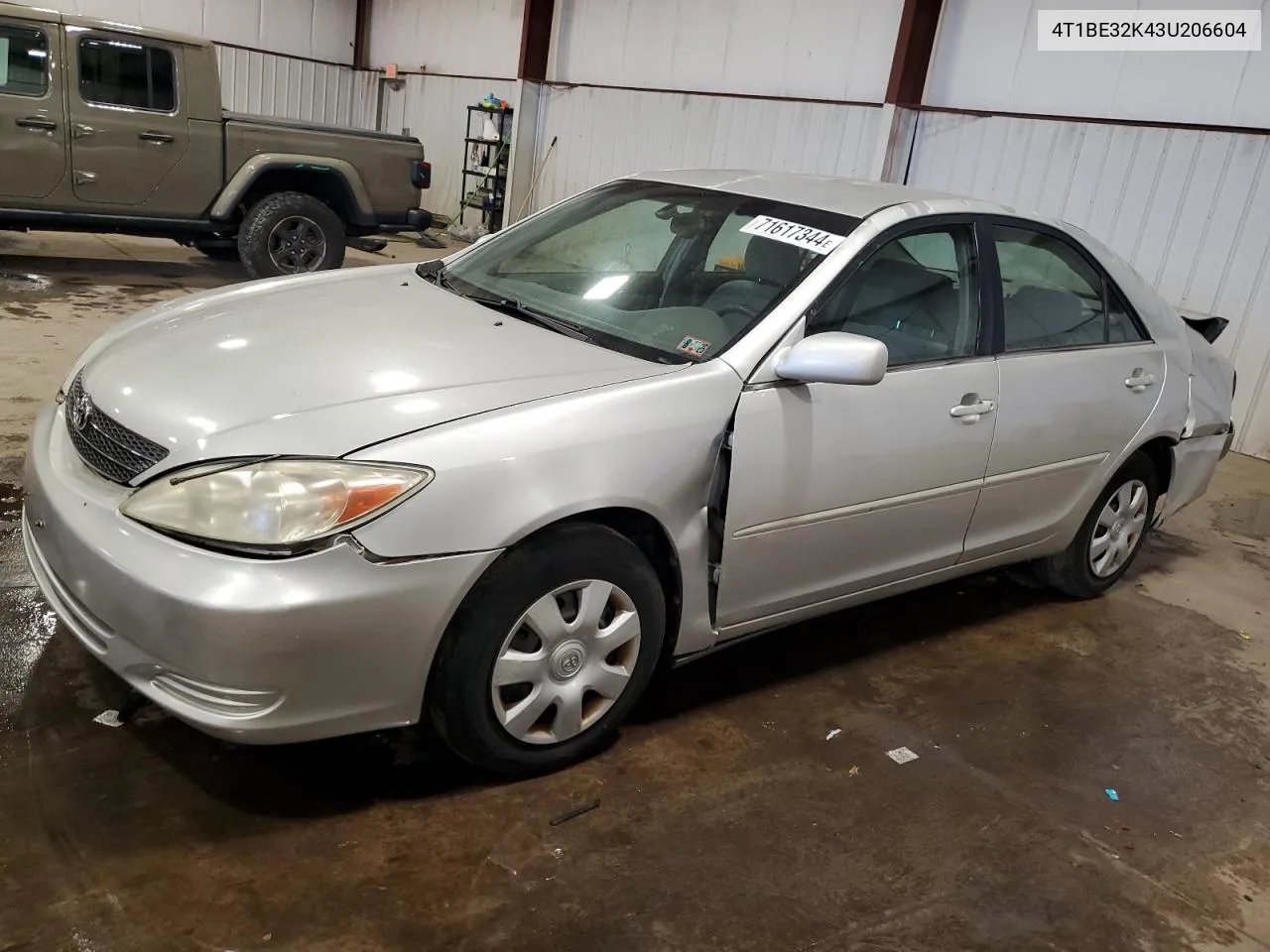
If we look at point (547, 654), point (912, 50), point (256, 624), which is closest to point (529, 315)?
point (547, 654)

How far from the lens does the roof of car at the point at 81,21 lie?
6515mm

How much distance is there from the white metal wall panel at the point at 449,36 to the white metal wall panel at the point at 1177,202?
6999 mm

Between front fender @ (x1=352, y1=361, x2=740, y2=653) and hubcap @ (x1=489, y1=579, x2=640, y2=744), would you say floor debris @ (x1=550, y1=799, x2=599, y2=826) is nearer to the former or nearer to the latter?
hubcap @ (x1=489, y1=579, x2=640, y2=744)

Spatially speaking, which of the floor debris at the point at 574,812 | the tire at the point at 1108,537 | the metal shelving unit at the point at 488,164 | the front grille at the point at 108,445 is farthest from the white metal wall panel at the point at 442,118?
the floor debris at the point at 574,812

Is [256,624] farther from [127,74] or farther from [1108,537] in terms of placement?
[127,74]

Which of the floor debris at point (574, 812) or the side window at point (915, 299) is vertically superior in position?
the side window at point (915, 299)

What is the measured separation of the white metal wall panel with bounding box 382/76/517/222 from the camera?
13352 millimetres

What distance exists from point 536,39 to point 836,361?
1065 centimetres

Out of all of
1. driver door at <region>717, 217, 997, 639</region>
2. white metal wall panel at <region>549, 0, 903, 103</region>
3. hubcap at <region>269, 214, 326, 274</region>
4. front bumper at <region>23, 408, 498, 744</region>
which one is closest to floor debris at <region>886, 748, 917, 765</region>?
driver door at <region>717, 217, 997, 639</region>

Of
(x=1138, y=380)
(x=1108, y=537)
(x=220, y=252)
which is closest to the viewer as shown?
(x=1138, y=380)

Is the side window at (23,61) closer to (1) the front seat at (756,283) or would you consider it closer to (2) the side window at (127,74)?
(2) the side window at (127,74)

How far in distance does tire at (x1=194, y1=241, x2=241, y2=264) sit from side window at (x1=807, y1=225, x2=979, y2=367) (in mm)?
6357

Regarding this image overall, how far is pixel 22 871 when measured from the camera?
199 cm

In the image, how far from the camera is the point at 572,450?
2.25m
